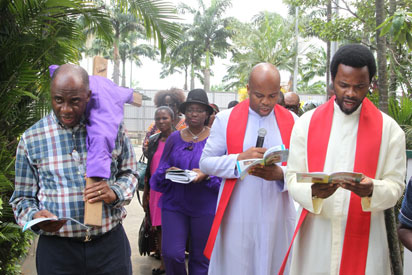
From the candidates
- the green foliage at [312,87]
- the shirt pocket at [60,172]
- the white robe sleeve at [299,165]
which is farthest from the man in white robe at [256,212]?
the green foliage at [312,87]

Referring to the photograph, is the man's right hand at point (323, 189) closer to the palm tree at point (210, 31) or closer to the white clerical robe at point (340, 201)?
the white clerical robe at point (340, 201)

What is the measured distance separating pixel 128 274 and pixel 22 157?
40.3 inches

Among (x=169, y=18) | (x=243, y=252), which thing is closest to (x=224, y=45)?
(x=169, y=18)

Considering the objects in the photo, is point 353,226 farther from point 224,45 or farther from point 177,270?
point 224,45

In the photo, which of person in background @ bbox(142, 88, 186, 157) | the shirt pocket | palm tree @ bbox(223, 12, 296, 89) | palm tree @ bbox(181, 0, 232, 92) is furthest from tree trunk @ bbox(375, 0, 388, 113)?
palm tree @ bbox(181, 0, 232, 92)

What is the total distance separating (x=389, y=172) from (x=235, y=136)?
1.33m

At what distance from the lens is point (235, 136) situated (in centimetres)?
359

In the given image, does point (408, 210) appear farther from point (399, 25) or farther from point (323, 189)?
point (399, 25)

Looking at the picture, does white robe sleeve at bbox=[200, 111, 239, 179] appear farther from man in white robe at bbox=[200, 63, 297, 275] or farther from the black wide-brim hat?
the black wide-brim hat

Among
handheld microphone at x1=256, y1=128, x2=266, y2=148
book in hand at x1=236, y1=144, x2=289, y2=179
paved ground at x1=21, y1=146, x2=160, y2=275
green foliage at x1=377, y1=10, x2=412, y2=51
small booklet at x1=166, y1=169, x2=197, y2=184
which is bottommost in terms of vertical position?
paved ground at x1=21, y1=146, x2=160, y2=275

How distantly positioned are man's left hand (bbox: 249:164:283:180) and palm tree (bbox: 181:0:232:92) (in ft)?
127

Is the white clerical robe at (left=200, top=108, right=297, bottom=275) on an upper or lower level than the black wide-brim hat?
lower

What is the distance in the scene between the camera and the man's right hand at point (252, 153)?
3.26 metres

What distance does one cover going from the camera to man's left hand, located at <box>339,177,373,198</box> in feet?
7.80
